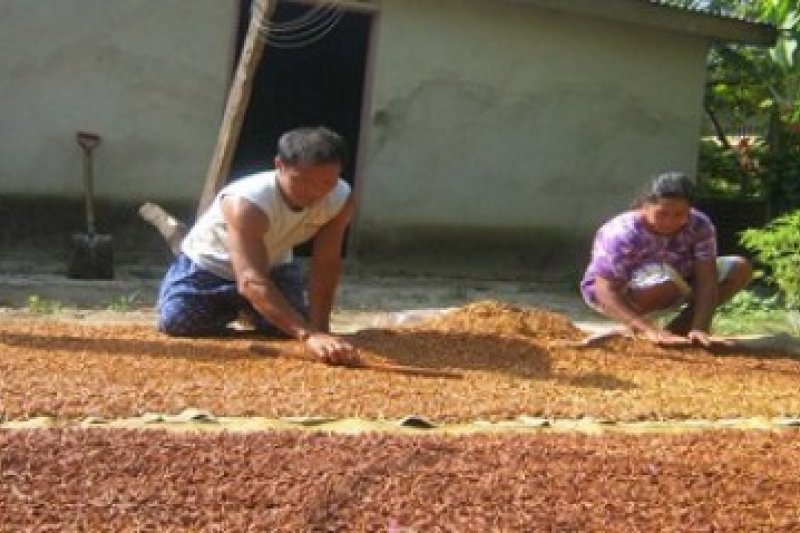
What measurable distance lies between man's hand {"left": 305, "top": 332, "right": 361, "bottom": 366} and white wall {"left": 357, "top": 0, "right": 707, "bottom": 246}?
5650 millimetres

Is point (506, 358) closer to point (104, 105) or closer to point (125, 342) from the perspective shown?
point (125, 342)

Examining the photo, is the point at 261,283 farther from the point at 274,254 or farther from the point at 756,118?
the point at 756,118

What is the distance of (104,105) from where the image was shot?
30.3ft

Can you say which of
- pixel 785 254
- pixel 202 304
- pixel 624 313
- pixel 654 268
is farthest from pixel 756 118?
pixel 202 304

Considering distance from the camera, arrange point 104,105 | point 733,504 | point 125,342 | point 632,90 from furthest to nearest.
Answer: point 632,90, point 104,105, point 125,342, point 733,504

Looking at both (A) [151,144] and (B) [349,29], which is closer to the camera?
(A) [151,144]

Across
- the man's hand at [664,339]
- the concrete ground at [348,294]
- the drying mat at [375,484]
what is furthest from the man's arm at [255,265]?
the concrete ground at [348,294]

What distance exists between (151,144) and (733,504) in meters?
7.11

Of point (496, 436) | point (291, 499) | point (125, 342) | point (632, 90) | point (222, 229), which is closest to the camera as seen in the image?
point (291, 499)

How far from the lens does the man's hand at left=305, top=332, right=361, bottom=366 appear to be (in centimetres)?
455

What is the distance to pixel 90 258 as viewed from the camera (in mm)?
8781

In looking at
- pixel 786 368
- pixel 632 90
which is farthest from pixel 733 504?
pixel 632 90

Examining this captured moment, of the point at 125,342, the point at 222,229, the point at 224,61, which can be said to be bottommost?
the point at 125,342

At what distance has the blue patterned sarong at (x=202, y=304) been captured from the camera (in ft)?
17.2
